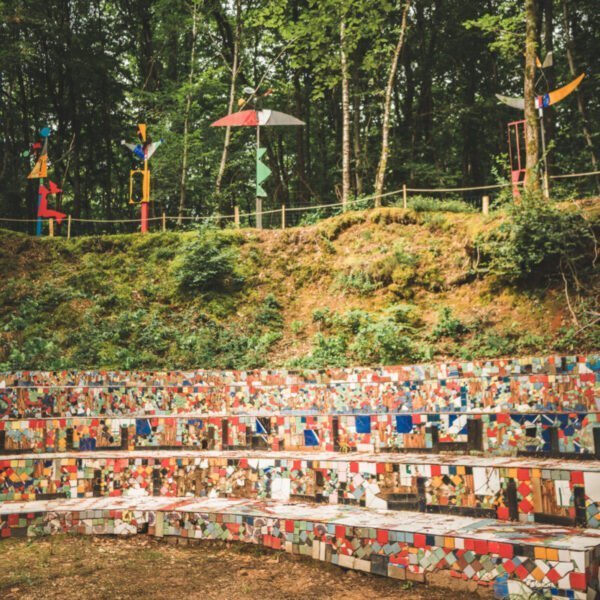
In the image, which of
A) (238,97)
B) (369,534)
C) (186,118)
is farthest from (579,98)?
(369,534)

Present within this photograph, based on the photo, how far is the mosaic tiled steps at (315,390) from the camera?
240 inches

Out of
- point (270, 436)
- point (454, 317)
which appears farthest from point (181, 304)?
point (270, 436)

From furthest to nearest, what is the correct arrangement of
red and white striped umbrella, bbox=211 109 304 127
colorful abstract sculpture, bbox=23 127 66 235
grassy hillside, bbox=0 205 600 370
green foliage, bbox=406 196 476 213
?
colorful abstract sculpture, bbox=23 127 66 235
red and white striped umbrella, bbox=211 109 304 127
green foliage, bbox=406 196 476 213
grassy hillside, bbox=0 205 600 370

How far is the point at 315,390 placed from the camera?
24.3 feet

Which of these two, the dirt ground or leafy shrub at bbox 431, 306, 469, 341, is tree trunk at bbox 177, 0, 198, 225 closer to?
leafy shrub at bbox 431, 306, 469, 341

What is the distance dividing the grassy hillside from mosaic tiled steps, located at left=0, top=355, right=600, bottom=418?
1.34 metres

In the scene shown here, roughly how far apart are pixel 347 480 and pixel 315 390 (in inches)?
108

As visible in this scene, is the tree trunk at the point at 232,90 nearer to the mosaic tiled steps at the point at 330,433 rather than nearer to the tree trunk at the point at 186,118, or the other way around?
the tree trunk at the point at 186,118

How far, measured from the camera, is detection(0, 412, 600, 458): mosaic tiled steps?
461cm

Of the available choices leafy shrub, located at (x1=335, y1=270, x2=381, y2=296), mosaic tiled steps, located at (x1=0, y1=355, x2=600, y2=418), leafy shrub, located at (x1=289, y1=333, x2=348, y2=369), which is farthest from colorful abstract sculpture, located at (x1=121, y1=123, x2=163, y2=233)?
leafy shrub, located at (x1=289, y1=333, x2=348, y2=369)

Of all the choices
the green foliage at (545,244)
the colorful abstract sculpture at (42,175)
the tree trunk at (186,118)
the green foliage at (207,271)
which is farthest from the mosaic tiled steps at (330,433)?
the tree trunk at (186,118)

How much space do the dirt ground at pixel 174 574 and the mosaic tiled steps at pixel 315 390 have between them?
117 inches

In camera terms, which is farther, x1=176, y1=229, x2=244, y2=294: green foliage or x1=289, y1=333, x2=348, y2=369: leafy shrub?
x1=176, y1=229, x2=244, y2=294: green foliage

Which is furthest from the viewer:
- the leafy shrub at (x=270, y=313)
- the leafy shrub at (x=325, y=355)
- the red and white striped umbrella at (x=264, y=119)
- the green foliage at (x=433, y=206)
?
the red and white striped umbrella at (x=264, y=119)
